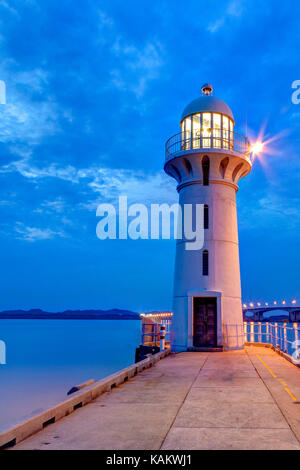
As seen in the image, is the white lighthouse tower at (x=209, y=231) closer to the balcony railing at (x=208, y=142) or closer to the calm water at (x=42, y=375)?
the balcony railing at (x=208, y=142)

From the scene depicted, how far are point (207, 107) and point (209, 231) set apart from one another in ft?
21.2

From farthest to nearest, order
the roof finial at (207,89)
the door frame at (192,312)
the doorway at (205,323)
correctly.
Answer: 1. the roof finial at (207,89)
2. the doorway at (205,323)
3. the door frame at (192,312)

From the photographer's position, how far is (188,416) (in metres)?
6.94

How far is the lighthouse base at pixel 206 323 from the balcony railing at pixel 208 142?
736cm

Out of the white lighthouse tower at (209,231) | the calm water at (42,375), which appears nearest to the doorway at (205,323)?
the white lighthouse tower at (209,231)

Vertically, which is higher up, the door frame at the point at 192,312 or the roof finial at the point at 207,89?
the roof finial at the point at 207,89

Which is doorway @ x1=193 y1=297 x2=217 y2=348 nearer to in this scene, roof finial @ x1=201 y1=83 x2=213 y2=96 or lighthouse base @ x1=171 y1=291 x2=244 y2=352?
lighthouse base @ x1=171 y1=291 x2=244 y2=352

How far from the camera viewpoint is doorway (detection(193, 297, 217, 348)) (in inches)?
793

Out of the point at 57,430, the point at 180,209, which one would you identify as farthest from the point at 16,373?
the point at 57,430

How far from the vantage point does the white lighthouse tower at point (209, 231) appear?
66.2 ft

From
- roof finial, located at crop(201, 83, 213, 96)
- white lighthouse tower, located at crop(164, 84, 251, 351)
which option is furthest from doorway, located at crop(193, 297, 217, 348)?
roof finial, located at crop(201, 83, 213, 96)

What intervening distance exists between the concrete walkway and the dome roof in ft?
46.1

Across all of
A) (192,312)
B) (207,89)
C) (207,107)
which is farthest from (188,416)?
(207,89)
